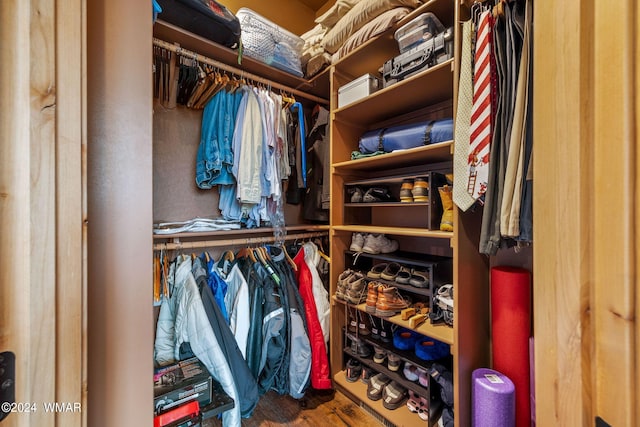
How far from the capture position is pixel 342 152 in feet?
5.68

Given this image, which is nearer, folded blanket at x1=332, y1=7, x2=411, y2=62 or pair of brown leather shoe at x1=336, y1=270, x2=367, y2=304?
folded blanket at x1=332, y1=7, x2=411, y2=62

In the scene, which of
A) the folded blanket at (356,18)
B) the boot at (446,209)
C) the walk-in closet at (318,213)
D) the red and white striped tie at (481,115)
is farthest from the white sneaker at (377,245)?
the folded blanket at (356,18)

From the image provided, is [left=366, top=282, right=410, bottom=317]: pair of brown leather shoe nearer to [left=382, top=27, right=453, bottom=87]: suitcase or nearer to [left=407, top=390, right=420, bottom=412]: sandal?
[left=407, top=390, right=420, bottom=412]: sandal

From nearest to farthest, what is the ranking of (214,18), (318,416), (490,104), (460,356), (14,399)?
(14,399), (490,104), (460,356), (214,18), (318,416)

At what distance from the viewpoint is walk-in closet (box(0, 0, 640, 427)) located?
35 centimetres

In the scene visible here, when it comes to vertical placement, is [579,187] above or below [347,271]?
above

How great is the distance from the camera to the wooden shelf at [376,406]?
130 centimetres

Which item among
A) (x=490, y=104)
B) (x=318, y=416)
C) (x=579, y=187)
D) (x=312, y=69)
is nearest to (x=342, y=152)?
(x=312, y=69)

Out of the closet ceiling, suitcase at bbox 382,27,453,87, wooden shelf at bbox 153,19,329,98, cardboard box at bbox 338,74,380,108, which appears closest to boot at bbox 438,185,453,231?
suitcase at bbox 382,27,453,87

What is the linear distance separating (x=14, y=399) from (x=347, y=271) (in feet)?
4.73

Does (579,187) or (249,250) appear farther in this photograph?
(249,250)

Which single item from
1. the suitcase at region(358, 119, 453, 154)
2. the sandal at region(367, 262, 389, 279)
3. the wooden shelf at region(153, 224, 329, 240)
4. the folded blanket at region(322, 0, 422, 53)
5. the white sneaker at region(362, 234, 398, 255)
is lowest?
the sandal at region(367, 262, 389, 279)

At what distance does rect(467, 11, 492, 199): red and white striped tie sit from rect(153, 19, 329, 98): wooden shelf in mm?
979

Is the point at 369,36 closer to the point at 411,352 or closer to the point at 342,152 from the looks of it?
the point at 342,152
